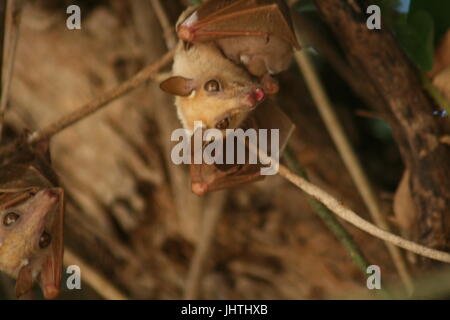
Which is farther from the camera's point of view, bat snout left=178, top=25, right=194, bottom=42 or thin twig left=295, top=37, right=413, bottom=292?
thin twig left=295, top=37, right=413, bottom=292

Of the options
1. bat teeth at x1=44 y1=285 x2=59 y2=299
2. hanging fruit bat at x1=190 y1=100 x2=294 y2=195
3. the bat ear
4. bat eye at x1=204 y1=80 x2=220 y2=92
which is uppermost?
bat eye at x1=204 y1=80 x2=220 y2=92

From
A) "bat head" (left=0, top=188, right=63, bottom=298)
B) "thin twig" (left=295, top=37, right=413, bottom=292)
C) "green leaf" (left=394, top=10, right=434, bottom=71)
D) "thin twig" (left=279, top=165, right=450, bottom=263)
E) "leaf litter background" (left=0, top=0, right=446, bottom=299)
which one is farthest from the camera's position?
"leaf litter background" (left=0, top=0, right=446, bottom=299)

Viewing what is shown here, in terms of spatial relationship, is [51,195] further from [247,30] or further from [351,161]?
[351,161]

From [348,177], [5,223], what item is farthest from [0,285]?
[348,177]

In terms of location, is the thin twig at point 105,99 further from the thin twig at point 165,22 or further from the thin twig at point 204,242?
the thin twig at point 204,242

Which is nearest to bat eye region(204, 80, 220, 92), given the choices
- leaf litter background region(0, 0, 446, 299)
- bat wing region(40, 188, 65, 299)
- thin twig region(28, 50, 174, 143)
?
thin twig region(28, 50, 174, 143)

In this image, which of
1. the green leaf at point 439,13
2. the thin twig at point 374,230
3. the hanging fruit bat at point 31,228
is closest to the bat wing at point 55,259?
the hanging fruit bat at point 31,228

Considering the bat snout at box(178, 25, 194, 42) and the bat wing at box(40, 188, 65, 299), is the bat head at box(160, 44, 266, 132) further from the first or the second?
the bat wing at box(40, 188, 65, 299)

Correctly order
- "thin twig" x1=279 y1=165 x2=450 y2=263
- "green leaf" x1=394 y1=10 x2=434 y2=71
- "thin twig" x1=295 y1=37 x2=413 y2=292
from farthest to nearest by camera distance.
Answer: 1. "thin twig" x1=295 y1=37 x2=413 y2=292
2. "green leaf" x1=394 y1=10 x2=434 y2=71
3. "thin twig" x1=279 y1=165 x2=450 y2=263
